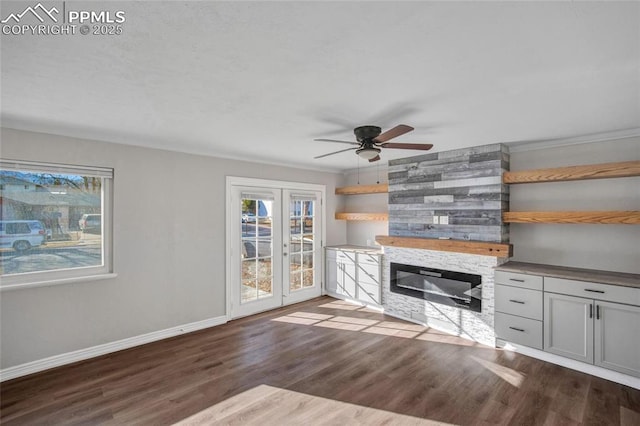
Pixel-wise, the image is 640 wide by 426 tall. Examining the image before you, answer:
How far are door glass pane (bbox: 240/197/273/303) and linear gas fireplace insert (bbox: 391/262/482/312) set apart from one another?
200 centimetres

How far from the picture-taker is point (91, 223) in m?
3.27

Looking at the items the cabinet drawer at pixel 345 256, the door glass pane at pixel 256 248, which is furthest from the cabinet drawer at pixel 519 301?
the door glass pane at pixel 256 248

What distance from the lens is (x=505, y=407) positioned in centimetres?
240

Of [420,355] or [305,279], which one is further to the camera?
[305,279]

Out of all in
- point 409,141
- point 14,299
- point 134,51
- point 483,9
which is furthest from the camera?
point 409,141

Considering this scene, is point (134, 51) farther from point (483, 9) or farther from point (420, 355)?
point (420, 355)

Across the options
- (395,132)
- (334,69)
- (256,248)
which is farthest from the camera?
(256,248)

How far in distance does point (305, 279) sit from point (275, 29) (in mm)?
4480

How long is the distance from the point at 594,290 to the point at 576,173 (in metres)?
1.18

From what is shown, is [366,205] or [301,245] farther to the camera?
[366,205]

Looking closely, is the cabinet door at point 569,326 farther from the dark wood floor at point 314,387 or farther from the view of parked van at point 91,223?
the view of parked van at point 91,223

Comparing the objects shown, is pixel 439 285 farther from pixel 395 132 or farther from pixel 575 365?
pixel 395 132

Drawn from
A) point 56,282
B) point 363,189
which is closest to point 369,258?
point 363,189

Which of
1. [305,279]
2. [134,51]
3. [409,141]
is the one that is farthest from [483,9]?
[305,279]
